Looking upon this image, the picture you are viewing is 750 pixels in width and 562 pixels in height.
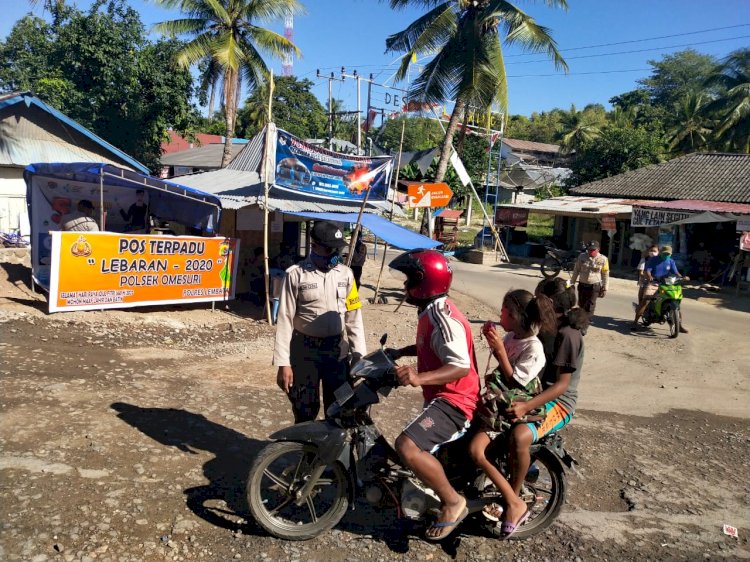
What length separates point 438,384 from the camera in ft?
10.7

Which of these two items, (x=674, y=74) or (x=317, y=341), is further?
(x=674, y=74)

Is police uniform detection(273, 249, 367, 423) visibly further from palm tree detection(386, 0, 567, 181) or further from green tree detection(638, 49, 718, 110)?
green tree detection(638, 49, 718, 110)

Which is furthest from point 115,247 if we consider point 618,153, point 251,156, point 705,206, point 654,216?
point 618,153

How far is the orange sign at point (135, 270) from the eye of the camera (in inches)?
331

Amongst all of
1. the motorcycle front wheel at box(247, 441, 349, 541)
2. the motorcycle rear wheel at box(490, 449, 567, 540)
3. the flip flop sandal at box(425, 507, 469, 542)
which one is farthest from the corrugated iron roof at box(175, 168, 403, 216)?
the flip flop sandal at box(425, 507, 469, 542)

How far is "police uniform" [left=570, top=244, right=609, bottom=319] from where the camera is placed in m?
10.8

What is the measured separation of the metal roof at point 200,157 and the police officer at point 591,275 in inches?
1112

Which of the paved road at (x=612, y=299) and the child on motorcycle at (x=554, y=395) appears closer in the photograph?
the child on motorcycle at (x=554, y=395)

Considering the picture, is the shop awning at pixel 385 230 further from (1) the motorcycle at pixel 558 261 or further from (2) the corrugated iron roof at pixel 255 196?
(1) the motorcycle at pixel 558 261

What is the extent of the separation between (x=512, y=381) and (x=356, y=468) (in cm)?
107

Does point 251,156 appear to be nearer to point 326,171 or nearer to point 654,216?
point 326,171

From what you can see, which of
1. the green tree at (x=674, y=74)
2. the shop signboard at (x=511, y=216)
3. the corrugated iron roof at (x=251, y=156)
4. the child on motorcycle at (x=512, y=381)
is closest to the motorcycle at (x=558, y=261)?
the shop signboard at (x=511, y=216)

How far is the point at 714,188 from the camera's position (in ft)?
77.2

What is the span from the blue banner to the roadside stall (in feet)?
5.69
